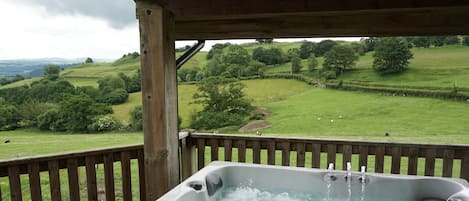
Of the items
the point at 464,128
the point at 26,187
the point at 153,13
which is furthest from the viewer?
the point at 464,128

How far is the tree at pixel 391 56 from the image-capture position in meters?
4.31

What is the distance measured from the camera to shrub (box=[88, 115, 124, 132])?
4.43m

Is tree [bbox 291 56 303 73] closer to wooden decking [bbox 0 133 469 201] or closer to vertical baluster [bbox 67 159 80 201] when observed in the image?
wooden decking [bbox 0 133 469 201]

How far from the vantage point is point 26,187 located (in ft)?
10.9

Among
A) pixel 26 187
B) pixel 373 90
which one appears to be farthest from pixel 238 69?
pixel 26 187

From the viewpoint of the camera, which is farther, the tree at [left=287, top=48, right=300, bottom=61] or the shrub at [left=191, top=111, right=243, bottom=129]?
the tree at [left=287, top=48, right=300, bottom=61]

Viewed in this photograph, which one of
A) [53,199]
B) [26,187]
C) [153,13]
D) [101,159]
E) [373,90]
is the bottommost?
[26,187]

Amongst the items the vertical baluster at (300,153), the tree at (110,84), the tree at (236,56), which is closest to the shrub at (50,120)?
the tree at (110,84)

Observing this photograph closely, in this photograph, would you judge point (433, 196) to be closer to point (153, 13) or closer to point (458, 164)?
point (458, 164)

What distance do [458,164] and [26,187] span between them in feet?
13.3

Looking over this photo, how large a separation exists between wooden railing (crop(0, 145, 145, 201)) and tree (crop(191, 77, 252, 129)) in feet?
6.67

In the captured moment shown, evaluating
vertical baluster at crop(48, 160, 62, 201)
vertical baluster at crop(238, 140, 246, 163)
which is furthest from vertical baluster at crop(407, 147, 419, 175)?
vertical baluster at crop(48, 160, 62, 201)

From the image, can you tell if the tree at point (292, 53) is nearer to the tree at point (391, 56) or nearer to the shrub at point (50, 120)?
the tree at point (391, 56)

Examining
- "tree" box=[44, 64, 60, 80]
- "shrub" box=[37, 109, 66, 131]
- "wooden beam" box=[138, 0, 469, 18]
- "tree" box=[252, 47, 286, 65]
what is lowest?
"shrub" box=[37, 109, 66, 131]
